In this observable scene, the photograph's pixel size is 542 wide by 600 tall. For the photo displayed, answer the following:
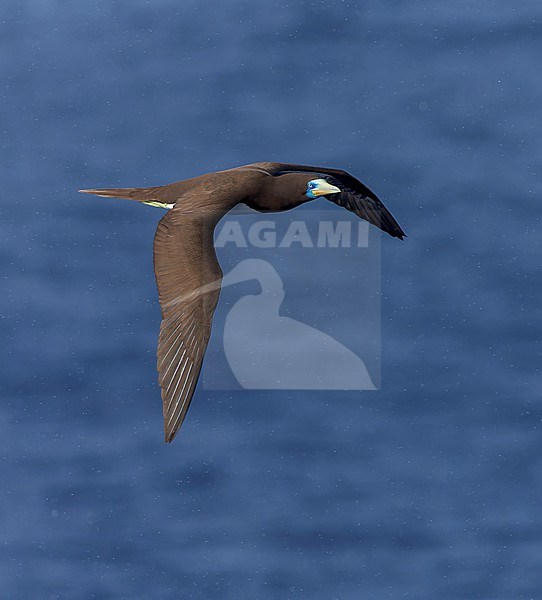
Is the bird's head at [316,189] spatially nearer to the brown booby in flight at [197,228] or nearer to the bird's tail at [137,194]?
the brown booby in flight at [197,228]

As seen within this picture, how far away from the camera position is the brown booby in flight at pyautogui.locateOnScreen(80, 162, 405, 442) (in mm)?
15164

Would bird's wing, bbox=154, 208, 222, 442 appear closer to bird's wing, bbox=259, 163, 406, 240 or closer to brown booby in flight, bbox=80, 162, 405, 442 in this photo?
brown booby in flight, bbox=80, 162, 405, 442

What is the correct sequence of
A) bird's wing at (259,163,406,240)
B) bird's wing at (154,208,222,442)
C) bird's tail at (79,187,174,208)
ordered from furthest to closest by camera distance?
bird's wing at (259,163,406,240) < bird's tail at (79,187,174,208) < bird's wing at (154,208,222,442)

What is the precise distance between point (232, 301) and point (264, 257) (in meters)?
0.88

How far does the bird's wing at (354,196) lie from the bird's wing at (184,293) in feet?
6.59

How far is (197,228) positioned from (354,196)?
9.72ft

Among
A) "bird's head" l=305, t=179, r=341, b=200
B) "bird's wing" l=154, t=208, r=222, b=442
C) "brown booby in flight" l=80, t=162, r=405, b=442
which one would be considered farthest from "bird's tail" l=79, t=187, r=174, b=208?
"bird's head" l=305, t=179, r=341, b=200

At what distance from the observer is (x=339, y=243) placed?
2462 centimetres

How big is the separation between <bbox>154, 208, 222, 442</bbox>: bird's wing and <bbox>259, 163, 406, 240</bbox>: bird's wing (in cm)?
201

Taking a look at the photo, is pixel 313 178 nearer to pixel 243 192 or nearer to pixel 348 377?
pixel 243 192

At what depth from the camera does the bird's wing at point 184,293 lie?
49.6 ft

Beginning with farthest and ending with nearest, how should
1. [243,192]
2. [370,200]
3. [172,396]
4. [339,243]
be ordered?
1. [339,243]
2. [370,200]
3. [243,192]
4. [172,396]

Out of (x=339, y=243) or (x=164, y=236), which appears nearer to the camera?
(x=164, y=236)

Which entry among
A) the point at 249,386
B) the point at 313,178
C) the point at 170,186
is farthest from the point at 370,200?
the point at 249,386
